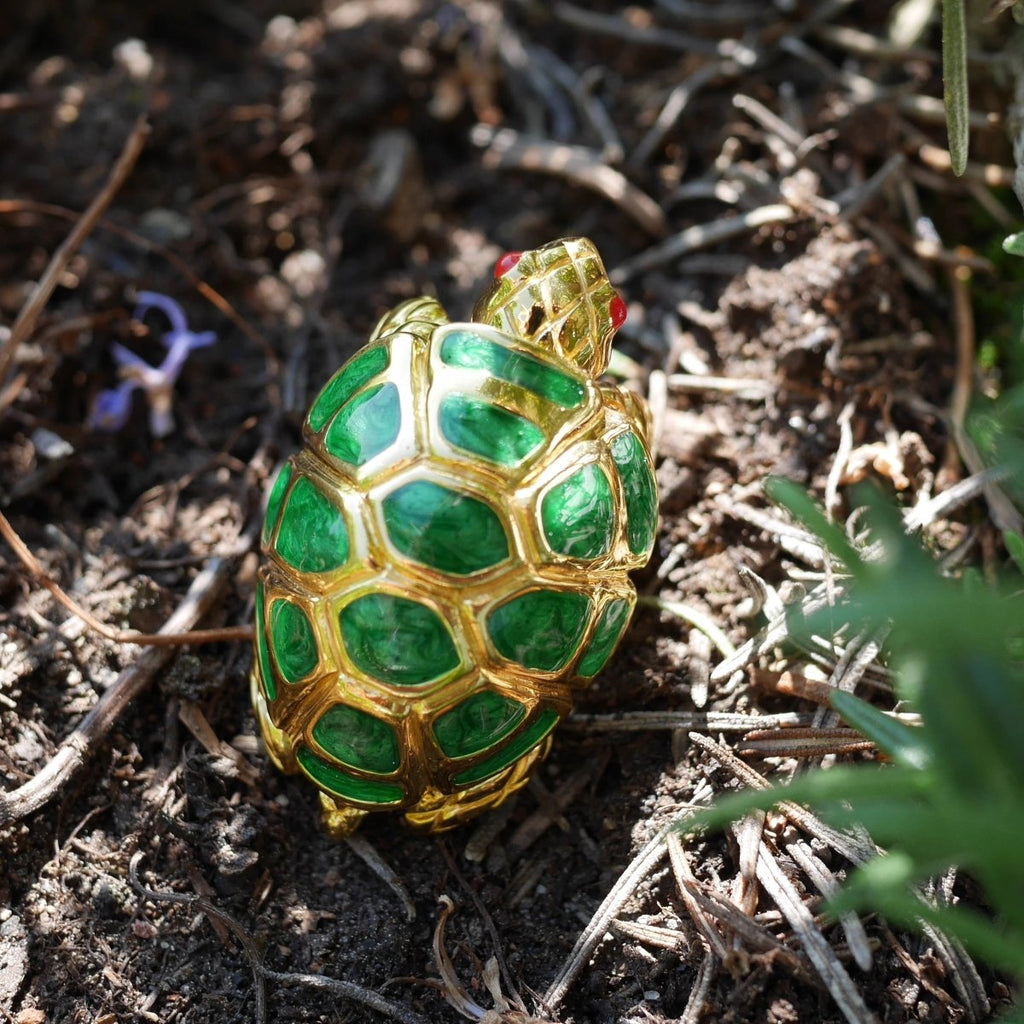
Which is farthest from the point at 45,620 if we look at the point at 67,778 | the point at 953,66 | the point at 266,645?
the point at 953,66

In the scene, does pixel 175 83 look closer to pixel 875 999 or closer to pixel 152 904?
pixel 152 904

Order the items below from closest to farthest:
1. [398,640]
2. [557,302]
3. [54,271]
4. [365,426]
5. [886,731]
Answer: [886,731] → [398,640] → [365,426] → [557,302] → [54,271]

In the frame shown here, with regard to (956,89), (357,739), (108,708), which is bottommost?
(108,708)

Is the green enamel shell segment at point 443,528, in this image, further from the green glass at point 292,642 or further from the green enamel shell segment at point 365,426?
the green glass at point 292,642

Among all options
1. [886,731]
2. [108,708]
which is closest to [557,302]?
[886,731]

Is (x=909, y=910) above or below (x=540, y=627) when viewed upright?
above

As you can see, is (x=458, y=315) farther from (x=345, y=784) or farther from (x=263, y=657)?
(x=345, y=784)

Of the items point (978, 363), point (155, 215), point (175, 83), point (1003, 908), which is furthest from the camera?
point (175, 83)
